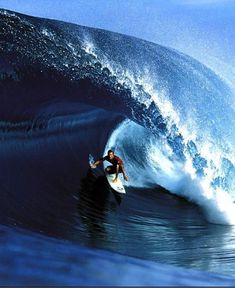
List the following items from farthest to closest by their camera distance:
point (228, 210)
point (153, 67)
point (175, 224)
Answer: point (153, 67) → point (228, 210) → point (175, 224)

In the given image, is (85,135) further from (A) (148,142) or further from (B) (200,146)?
(B) (200,146)

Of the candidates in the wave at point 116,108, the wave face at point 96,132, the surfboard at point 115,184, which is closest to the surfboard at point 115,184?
the surfboard at point 115,184

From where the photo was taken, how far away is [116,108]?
930 centimetres

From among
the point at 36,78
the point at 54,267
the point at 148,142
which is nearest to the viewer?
the point at 54,267

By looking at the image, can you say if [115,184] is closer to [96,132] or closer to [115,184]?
[115,184]

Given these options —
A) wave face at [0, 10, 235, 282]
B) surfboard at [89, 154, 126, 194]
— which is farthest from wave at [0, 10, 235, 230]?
surfboard at [89, 154, 126, 194]

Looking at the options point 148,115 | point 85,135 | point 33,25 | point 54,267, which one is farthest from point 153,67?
point 54,267

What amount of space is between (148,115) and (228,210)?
3.29 meters

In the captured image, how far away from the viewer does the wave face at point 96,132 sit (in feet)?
17.5

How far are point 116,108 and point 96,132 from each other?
3.18 ft

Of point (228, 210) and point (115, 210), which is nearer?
point (115, 210)

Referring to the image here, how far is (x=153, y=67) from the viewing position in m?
12.0

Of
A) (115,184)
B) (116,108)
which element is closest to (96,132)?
(116,108)

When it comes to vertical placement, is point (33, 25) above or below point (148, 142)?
above
